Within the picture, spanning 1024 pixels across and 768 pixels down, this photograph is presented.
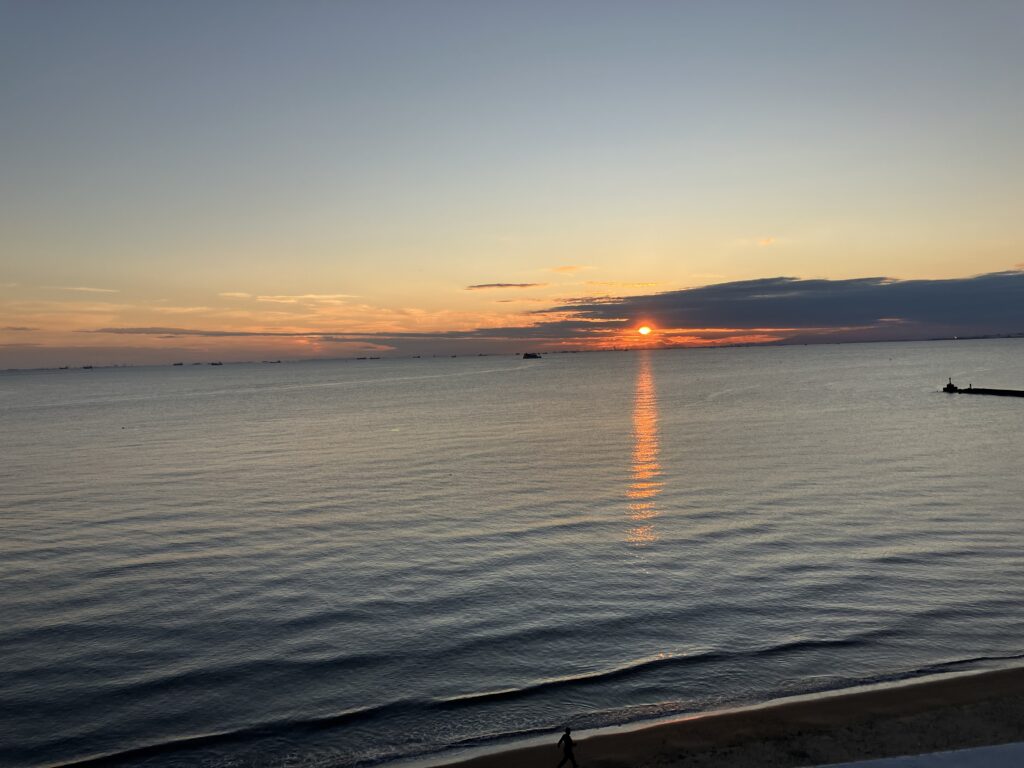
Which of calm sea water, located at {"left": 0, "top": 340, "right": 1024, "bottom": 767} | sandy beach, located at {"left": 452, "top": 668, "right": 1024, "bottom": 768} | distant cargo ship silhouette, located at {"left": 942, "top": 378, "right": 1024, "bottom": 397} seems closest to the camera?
sandy beach, located at {"left": 452, "top": 668, "right": 1024, "bottom": 768}

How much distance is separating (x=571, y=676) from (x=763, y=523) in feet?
78.5

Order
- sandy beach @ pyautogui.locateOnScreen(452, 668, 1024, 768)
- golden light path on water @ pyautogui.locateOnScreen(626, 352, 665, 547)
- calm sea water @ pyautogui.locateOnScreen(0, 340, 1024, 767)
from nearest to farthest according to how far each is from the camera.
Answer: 1. sandy beach @ pyautogui.locateOnScreen(452, 668, 1024, 768)
2. calm sea water @ pyautogui.locateOnScreen(0, 340, 1024, 767)
3. golden light path on water @ pyautogui.locateOnScreen(626, 352, 665, 547)

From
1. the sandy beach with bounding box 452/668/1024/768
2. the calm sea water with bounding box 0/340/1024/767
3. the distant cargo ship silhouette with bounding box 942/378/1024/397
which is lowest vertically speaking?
the distant cargo ship silhouette with bounding box 942/378/1024/397

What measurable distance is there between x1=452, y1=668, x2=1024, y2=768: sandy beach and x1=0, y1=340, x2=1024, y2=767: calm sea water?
160cm

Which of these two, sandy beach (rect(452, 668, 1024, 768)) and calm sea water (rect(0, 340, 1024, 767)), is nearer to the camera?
sandy beach (rect(452, 668, 1024, 768))

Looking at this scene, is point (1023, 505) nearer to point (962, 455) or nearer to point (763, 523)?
point (763, 523)

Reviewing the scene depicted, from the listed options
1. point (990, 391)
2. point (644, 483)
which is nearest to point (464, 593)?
point (644, 483)

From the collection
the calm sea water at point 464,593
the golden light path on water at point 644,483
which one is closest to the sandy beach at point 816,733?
the calm sea water at point 464,593

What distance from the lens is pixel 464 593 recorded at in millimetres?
31734

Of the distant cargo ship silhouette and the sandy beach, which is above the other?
the sandy beach

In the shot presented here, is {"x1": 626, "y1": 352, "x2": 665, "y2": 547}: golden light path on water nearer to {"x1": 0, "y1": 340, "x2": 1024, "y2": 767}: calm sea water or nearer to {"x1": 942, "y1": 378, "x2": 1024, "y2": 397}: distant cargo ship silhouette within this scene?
{"x1": 0, "y1": 340, "x2": 1024, "y2": 767}: calm sea water

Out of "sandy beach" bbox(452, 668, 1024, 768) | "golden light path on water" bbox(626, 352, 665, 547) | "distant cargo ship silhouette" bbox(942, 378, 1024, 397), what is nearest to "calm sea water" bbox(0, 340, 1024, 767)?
"golden light path on water" bbox(626, 352, 665, 547)

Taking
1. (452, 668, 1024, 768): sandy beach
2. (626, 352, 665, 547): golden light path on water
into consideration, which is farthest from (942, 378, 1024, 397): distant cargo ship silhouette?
(452, 668, 1024, 768): sandy beach

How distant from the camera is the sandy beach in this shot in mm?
17875
